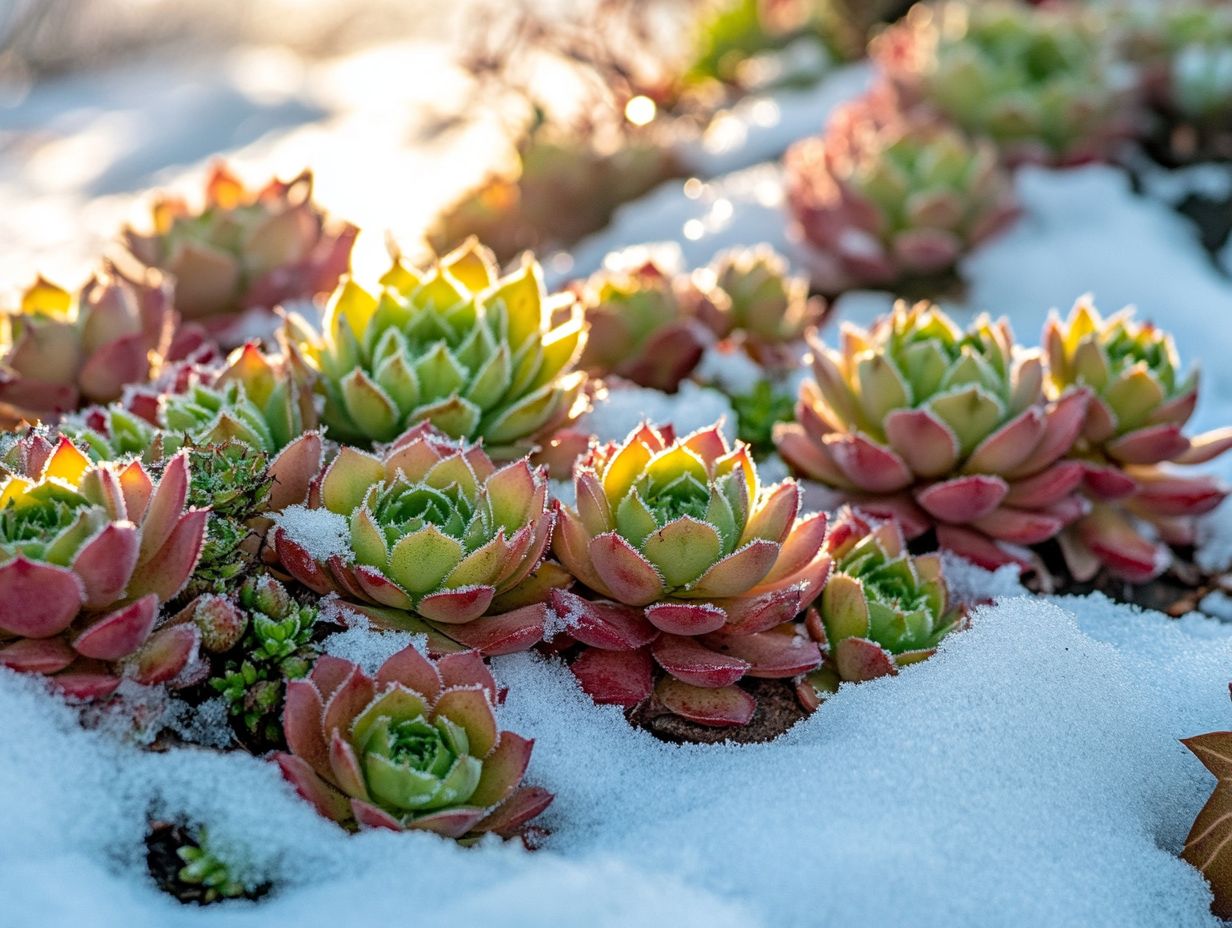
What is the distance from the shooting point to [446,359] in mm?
1404

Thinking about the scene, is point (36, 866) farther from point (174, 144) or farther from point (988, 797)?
point (174, 144)

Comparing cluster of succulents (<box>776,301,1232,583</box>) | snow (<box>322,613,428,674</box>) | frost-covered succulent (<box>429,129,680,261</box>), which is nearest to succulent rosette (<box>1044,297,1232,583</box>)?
cluster of succulents (<box>776,301,1232,583</box>)

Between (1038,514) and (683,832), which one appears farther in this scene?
(1038,514)

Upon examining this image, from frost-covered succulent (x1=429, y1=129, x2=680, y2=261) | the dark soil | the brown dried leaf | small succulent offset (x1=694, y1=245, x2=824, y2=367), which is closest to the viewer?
the brown dried leaf

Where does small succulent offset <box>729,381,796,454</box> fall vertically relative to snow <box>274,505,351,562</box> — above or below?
below

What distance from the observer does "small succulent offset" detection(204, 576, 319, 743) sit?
1128 mm

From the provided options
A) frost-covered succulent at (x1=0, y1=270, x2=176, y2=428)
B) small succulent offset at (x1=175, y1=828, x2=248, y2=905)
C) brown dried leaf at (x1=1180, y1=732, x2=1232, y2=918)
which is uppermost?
frost-covered succulent at (x1=0, y1=270, x2=176, y2=428)

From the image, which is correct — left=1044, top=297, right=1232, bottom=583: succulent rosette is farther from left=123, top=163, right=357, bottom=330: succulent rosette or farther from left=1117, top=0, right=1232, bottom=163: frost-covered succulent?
left=1117, top=0, right=1232, bottom=163: frost-covered succulent

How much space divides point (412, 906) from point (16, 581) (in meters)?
0.44

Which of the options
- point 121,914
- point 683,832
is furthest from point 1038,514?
point 121,914

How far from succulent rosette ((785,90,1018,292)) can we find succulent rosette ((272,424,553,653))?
1.50m

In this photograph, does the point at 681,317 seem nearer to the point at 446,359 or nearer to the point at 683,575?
the point at 446,359

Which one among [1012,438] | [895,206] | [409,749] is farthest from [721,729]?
[895,206]

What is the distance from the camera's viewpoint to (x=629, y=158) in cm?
309
